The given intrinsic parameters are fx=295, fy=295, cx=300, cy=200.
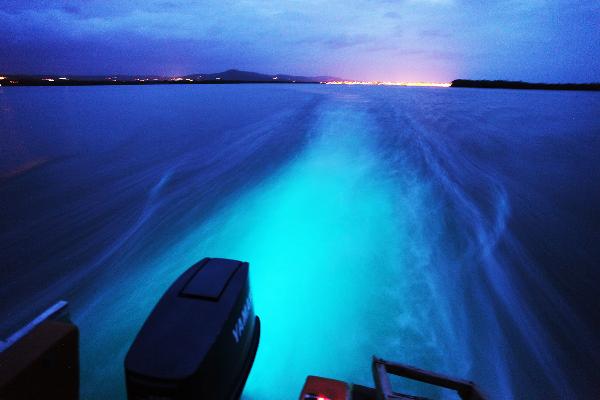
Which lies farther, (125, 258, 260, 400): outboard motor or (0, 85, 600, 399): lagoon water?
(0, 85, 600, 399): lagoon water

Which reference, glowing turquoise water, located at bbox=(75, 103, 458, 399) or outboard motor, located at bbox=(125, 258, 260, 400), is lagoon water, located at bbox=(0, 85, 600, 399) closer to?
glowing turquoise water, located at bbox=(75, 103, 458, 399)

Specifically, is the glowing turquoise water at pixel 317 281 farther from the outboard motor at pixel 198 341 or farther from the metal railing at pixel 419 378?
the outboard motor at pixel 198 341

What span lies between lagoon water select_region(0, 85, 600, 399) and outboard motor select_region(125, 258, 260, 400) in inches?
46.7

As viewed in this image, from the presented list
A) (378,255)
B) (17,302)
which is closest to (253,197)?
(378,255)

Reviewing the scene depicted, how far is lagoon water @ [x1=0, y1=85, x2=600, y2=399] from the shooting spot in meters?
3.23

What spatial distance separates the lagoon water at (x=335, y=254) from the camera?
3.23 meters

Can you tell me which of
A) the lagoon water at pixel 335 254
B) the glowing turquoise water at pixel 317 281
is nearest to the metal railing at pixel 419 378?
the lagoon water at pixel 335 254

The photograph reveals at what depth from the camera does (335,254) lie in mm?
4855

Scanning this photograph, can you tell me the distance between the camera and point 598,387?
2957 mm

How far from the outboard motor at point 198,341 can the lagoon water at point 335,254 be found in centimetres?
119

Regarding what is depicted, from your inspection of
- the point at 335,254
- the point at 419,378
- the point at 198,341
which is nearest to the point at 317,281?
the point at 335,254

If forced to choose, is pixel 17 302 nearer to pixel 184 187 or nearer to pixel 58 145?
pixel 184 187

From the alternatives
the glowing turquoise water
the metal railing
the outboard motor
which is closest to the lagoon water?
Answer: the glowing turquoise water

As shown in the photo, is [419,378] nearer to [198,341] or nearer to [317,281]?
[198,341]
